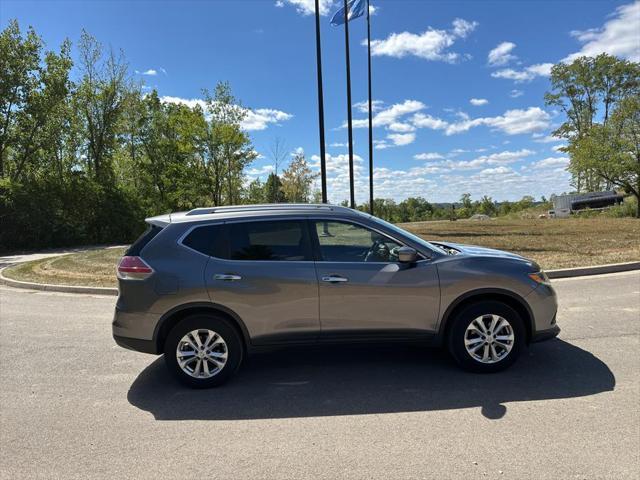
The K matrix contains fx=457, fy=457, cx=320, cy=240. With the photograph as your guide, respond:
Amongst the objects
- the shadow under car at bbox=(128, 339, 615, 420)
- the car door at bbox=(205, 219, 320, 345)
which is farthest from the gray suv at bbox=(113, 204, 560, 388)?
the shadow under car at bbox=(128, 339, 615, 420)

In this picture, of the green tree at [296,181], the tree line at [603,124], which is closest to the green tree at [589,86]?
the tree line at [603,124]

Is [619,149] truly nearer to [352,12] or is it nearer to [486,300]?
[352,12]

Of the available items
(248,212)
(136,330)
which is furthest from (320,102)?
(136,330)

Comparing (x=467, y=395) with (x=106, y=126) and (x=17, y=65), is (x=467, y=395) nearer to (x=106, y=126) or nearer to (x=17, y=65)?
(x=17, y=65)

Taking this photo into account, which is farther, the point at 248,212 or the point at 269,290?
the point at 248,212

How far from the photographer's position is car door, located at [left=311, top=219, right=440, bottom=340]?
4.35 meters

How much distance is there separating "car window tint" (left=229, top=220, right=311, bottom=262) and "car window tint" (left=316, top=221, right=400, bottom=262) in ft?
0.62

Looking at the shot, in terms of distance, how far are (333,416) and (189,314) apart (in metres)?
1.67

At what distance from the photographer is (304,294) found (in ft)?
14.2

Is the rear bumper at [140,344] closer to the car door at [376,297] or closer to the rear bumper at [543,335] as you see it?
the car door at [376,297]

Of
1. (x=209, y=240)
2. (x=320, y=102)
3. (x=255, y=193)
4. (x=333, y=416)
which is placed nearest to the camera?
(x=333, y=416)

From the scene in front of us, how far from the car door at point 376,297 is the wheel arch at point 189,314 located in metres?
0.78

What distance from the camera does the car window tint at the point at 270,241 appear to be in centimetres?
445

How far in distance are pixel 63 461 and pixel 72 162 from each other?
32.2 m
